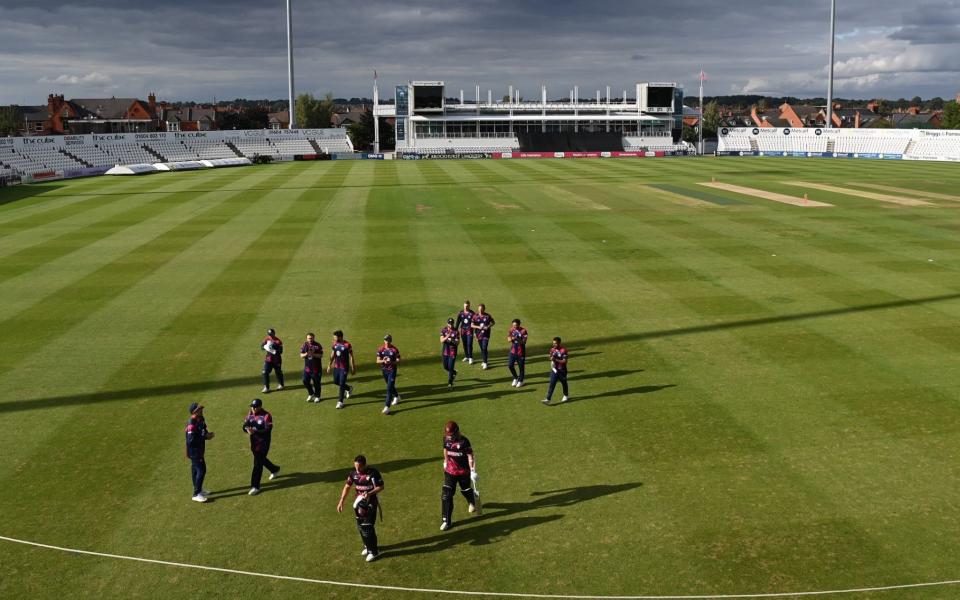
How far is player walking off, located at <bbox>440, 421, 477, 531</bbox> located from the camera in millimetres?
10875

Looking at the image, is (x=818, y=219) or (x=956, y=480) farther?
(x=818, y=219)

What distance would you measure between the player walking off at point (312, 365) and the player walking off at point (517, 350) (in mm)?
3960

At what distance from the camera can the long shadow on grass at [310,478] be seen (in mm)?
12000

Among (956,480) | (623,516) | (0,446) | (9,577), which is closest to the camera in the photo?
(9,577)

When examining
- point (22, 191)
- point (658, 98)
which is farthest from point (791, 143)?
point (22, 191)

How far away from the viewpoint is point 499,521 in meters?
11.1

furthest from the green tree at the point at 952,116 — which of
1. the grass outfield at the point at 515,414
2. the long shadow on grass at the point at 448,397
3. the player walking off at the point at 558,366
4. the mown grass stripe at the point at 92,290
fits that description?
the player walking off at the point at 558,366

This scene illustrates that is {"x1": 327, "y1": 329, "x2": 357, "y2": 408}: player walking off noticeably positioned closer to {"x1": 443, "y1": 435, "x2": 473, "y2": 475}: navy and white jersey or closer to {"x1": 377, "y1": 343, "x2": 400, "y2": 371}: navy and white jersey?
{"x1": 377, "y1": 343, "x2": 400, "y2": 371}: navy and white jersey

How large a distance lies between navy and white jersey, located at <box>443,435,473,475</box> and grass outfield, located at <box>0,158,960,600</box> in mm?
827

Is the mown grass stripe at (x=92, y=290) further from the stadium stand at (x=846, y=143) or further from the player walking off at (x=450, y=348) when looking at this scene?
the stadium stand at (x=846, y=143)

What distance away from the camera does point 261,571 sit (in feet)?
32.1

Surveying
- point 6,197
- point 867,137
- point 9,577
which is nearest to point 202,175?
point 6,197

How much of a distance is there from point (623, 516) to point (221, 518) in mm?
5803

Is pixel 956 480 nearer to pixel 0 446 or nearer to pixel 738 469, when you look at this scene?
pixel 738 469
